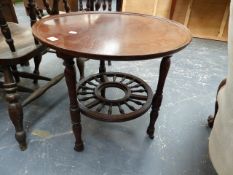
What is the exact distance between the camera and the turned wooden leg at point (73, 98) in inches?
33.6

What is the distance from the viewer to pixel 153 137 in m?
1.26

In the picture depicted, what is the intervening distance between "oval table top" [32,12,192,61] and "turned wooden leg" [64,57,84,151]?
93mm

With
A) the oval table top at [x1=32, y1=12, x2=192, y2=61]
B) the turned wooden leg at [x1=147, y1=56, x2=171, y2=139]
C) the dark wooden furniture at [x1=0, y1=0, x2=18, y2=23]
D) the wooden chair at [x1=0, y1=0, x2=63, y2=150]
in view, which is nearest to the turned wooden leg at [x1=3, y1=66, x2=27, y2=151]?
the wooden chair at [x1=0, y1=0, x2=63, y2=150]

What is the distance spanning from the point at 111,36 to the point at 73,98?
13.0 inches

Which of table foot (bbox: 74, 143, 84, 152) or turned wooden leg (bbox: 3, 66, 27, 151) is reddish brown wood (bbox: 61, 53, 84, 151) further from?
turned wooden leg (bbox: 3, 66, 27, 151)

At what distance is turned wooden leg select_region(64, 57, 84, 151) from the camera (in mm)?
853

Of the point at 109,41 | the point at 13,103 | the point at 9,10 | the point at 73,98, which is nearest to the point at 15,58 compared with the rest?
the point at 13,103

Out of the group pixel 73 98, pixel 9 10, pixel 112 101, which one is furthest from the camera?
pixel 9 10

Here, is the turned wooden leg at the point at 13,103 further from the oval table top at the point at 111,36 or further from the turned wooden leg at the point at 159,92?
the turned wooden leg at the point at 159,92

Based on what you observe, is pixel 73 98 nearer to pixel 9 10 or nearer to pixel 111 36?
pixel 111 36

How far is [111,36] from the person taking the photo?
0.92 metres

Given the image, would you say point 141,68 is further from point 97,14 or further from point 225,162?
point 225,162

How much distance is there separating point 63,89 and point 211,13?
2320 millimetres

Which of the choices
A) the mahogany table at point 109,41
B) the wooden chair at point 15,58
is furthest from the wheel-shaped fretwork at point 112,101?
the wooden chair at point 15,58
